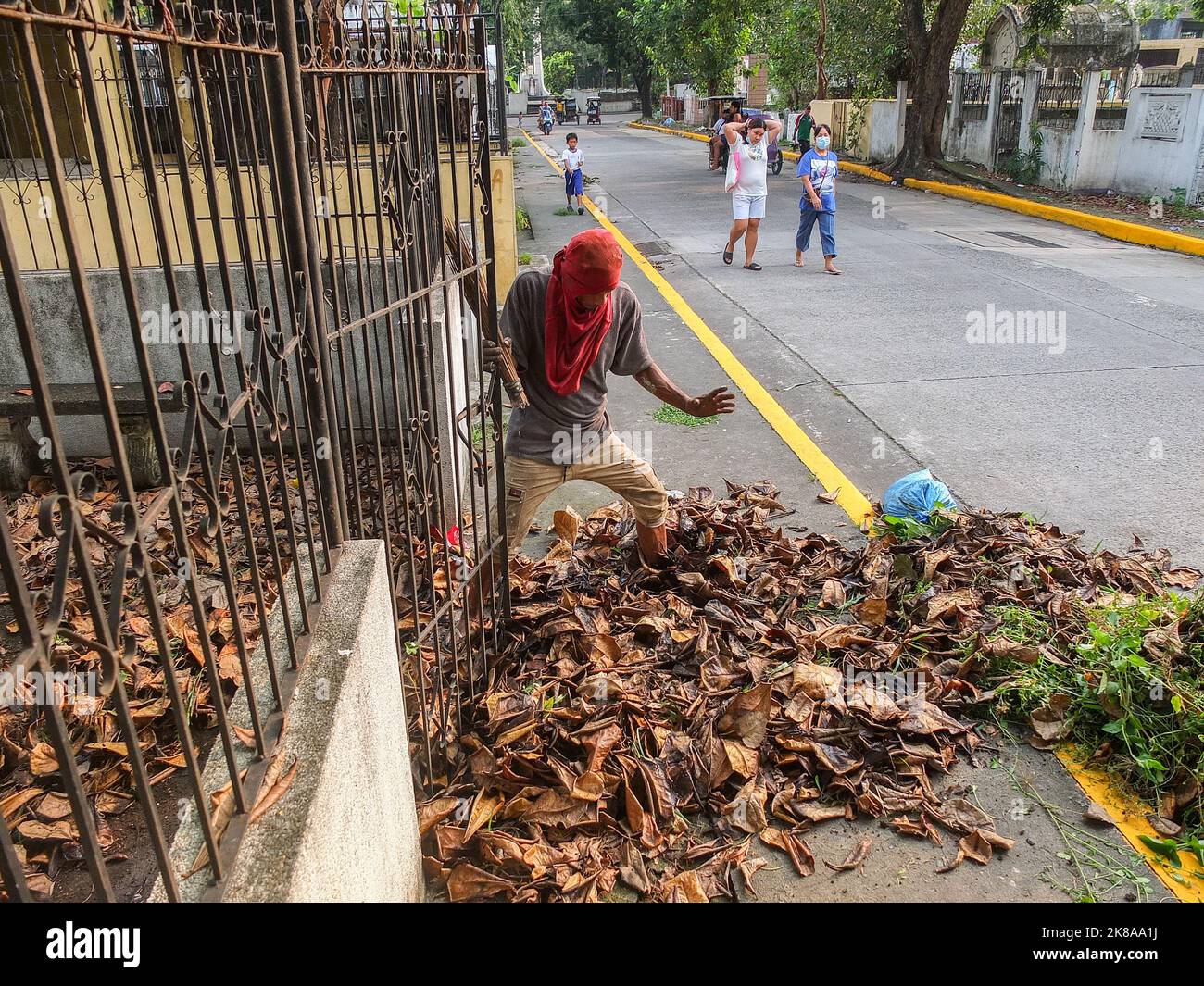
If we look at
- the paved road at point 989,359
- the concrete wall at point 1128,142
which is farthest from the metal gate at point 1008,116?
the paved road at point 989,359

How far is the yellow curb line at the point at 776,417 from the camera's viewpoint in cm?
558

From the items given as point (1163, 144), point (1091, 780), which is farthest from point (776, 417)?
point (1163, 144)

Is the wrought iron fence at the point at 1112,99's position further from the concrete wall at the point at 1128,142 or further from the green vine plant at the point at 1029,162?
the green vine plant at the point at 1029,162

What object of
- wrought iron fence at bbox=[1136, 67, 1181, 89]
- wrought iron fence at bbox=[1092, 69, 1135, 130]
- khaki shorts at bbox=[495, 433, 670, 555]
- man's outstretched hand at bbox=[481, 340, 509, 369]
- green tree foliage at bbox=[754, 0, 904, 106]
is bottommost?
khaki shorts at bbox=[495, 433, 670, 555]

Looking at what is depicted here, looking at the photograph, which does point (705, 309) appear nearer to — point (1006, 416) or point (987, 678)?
point (1006, 416)

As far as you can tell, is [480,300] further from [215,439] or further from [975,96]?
[975,96]

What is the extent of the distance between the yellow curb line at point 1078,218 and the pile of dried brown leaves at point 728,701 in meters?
11.0

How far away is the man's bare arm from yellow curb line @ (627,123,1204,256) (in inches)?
469

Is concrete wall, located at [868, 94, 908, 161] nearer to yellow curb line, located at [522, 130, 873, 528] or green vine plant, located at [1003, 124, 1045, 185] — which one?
green vine plant, located at [1003, 124, 1045, 185]

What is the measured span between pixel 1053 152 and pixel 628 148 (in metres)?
19.1

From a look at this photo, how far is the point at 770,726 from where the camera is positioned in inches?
136

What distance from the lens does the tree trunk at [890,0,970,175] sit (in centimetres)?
1992

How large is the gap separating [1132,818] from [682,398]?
2486 millimetres

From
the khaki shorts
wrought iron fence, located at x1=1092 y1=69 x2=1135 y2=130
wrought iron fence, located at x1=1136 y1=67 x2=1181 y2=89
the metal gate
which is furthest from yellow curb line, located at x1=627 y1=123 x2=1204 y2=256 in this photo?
the khaki shorts
